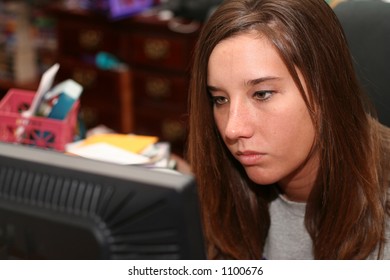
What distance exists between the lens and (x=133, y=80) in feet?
9.20

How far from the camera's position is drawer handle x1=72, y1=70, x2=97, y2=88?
9.46 ft

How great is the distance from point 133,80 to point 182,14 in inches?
16.7

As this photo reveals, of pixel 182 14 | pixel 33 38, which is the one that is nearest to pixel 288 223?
pixel 182 14

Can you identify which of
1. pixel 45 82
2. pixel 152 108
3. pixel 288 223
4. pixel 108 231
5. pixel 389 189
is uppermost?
pixel 108 231

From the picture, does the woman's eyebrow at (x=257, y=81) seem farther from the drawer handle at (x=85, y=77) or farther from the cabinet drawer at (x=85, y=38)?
the drawer handle at (x=85, y=77)

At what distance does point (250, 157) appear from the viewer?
3.09ft

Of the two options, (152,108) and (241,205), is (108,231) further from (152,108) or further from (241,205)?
(152,108)

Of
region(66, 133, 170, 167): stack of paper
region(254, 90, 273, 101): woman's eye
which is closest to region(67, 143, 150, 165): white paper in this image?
region(66, 133, 170, 167): stack of paper

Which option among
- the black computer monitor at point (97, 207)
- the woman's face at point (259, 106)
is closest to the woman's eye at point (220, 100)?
the woman's face at point (259, 106)

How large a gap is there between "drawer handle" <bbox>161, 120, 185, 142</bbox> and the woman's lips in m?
1.81

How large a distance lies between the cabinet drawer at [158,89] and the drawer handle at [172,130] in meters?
0.09

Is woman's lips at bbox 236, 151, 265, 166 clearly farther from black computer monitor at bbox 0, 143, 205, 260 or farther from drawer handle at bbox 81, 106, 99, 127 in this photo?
drawer handle at bbox 81, 106, 99, 127

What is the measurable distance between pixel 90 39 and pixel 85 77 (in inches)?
7.6

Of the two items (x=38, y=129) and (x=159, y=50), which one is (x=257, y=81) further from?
(x=159, y=50)
